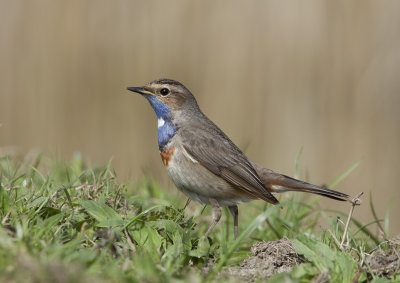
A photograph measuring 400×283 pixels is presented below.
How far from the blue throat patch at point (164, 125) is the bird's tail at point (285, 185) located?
955mm

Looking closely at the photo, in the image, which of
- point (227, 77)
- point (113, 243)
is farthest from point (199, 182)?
point (227, 77)

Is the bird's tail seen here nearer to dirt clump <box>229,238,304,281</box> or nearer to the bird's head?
the bird's head

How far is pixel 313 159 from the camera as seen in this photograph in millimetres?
10555

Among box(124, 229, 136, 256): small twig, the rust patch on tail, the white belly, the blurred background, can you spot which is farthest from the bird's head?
the blurred background

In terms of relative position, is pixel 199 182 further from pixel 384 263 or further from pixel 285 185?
pixel 384 263

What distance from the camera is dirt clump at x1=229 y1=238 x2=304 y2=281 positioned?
4.41 meters

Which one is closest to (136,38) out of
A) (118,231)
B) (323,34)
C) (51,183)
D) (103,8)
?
(103,8)

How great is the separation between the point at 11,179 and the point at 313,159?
644 cm

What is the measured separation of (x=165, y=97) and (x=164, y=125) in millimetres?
329

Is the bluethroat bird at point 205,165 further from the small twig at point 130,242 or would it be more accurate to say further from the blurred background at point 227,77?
the blurred background at point 227,77

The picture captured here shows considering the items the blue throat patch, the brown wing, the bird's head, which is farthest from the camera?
the bird's head

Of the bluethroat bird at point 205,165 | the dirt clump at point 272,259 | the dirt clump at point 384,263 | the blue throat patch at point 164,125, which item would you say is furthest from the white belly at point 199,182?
the dirt clump at point 384,263

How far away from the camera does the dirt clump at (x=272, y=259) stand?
4414 millimetres

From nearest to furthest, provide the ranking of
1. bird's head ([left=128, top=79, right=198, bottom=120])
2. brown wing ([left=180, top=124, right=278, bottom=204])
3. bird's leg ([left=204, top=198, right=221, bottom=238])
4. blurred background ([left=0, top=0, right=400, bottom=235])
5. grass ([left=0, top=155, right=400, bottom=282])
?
grass ([left=0, top=155, right=400, bottom=282])
bird's leg ([left=204, top=198, right=221, bottom=238])
brown wing ([left=180, top=124, right=278, bottom=204])
bird's head ([left=128, top=79, right=198, bottom=120])
blurred background ([left=0, top=0, right=400, bottom=235])
